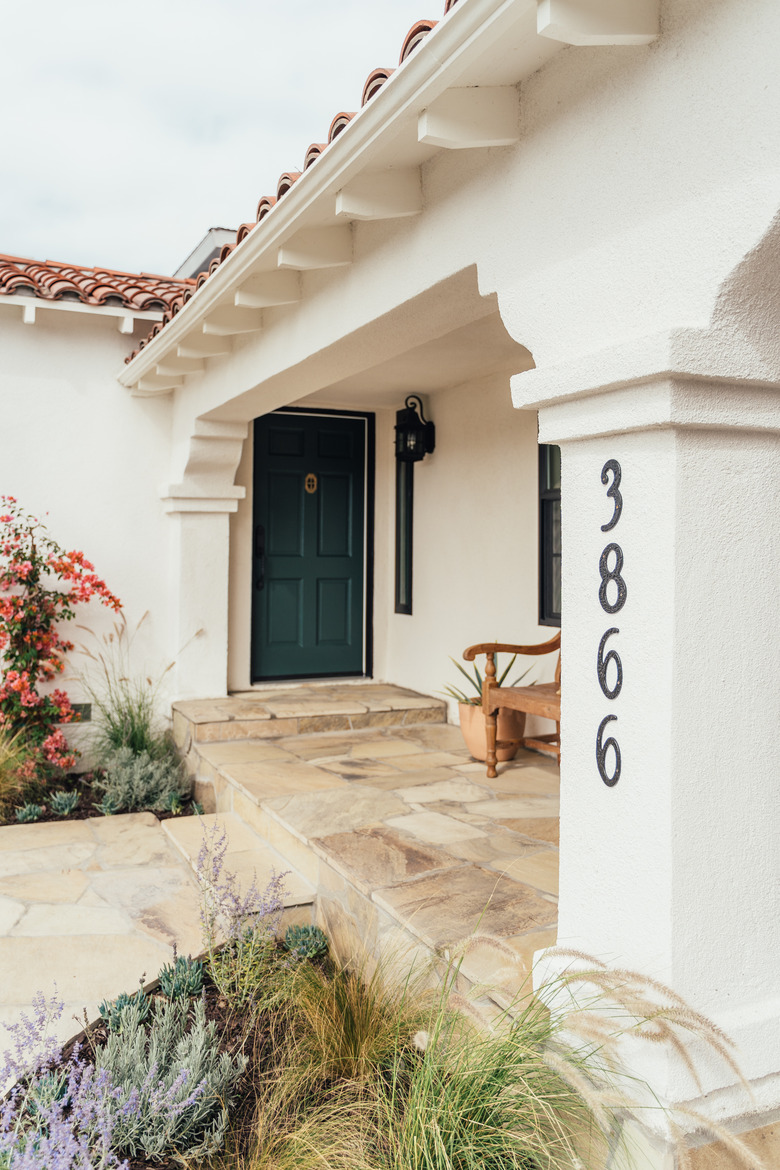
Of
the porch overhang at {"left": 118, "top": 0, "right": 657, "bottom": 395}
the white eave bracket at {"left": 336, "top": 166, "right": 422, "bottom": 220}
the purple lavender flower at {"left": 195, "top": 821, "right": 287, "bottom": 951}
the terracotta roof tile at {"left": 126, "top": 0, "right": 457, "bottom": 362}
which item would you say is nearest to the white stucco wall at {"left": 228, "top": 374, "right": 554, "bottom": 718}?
the porch overhang at {"left": 118, "top": 0, "right": 657, "bottom": 395}

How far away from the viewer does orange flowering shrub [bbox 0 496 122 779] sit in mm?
5426

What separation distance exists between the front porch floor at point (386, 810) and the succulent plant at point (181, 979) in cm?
52

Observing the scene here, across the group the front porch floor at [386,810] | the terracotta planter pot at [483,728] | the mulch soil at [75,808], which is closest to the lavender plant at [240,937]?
the front porch floor at [386,810]

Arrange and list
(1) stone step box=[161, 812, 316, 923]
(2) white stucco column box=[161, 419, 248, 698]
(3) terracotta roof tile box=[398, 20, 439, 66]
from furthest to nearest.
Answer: (2) white stucco column box=[161, 419, 248, 698], (1) stone step box=[161, 812, 316, 923], (3) terracotta roof tile box=[398, 20, 439, 66]

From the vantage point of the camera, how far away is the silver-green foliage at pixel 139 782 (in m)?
5.16

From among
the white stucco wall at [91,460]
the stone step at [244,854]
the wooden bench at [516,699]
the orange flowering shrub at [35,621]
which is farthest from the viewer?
the white stucco wall at [91,460]

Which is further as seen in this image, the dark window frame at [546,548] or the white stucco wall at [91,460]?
the white stucco wall at [91,460]

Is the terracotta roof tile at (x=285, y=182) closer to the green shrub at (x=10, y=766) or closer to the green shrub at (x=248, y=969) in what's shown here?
the green shrub at (x=248, y=969)

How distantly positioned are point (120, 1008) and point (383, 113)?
273 centimetres

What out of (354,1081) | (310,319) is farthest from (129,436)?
(354,1081)

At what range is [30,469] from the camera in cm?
577

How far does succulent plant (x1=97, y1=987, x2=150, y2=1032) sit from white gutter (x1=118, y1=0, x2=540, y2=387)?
8.47 feet

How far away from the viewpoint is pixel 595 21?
66.7 inches

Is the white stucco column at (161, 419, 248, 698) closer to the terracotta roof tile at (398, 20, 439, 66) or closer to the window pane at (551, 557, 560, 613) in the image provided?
the window pane at (551, 557, 560, 613)
